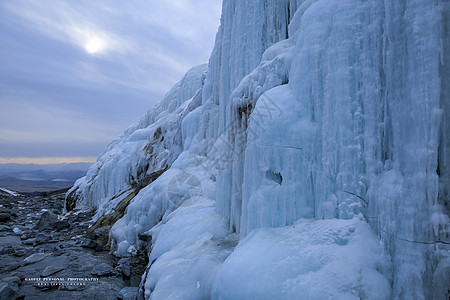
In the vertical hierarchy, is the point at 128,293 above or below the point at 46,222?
above

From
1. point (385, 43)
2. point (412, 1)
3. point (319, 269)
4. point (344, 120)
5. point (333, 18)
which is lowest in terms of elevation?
point (319, 269)

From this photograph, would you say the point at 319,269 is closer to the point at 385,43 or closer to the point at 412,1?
the point at 385,43

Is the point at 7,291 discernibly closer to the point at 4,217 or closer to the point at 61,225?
the point at 61,225

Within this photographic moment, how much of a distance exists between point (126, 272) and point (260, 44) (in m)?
10.1

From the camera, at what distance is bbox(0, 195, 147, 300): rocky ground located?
8180 mm

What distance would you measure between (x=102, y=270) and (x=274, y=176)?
8373 millimetres

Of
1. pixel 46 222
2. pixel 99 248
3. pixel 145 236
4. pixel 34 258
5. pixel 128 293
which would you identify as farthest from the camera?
pixel 46 222

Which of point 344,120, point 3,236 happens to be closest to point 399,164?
point 344,120

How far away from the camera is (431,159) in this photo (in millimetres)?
3094

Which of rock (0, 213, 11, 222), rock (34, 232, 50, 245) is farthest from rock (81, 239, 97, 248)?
rock (0, 213, 11, 222)

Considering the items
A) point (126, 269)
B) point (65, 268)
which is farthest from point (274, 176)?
point (65, 268)

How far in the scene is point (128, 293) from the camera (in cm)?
796

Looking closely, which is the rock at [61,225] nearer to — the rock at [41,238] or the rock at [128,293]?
the rock at [41,238]

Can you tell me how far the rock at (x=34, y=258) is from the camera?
36.6ft
